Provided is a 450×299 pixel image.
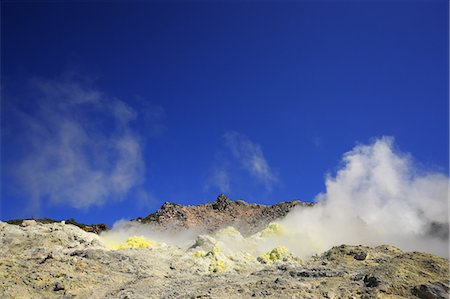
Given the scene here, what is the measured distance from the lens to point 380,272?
14156 mm

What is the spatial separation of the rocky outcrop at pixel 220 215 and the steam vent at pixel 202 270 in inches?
538

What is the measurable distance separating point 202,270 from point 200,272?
0.32 metres

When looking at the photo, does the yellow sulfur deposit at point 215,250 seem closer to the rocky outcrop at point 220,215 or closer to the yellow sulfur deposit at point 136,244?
the yellow sulfur deposit at point 136,244

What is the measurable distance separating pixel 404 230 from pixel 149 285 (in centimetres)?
2408

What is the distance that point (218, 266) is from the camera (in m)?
17.9

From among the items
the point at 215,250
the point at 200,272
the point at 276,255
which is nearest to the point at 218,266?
the point at 200,272

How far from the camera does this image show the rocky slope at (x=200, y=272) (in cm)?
1334

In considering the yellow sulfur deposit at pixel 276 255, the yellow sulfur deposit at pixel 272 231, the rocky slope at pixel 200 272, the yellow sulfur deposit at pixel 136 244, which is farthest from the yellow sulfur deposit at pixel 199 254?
the yellow sulfur deposit at pixel 272 231

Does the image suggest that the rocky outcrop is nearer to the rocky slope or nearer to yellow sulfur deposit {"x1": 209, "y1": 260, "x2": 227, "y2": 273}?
the rocky slope

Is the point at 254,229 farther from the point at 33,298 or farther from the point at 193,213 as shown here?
the point at 33,298

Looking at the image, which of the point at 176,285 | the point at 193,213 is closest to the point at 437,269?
the point at 176,285

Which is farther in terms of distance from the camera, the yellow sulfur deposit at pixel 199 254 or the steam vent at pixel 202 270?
the yellow sulfur deposit at pixel 199 254

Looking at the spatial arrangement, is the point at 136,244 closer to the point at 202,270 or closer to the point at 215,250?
the point at 215,250

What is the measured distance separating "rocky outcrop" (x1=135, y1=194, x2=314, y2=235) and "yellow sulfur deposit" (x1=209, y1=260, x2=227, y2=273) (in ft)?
61.3
